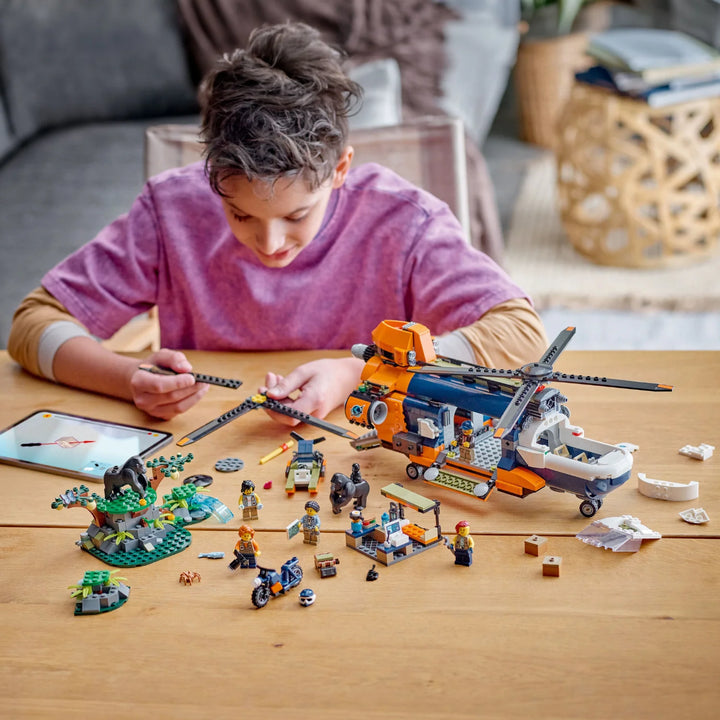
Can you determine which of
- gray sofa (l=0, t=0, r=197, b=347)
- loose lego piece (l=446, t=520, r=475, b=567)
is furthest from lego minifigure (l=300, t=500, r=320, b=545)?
gray sofa (l=0, t=0, r=197, b=347)

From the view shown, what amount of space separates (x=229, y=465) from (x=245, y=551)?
7.7 inches

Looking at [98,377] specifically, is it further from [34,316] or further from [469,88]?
[469,88]

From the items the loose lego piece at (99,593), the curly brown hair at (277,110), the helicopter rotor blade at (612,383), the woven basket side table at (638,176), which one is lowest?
the woven basket side table at (638,176)

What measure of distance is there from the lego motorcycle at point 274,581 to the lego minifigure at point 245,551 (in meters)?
0.02

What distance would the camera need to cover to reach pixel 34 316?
1294 millimetres

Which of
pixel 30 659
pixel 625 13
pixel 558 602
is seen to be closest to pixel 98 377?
pixel 30 659

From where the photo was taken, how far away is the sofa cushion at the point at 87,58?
2883 millimetres

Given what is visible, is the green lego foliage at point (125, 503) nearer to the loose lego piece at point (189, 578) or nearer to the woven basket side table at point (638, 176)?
the loose lego piece at point (189, 578)

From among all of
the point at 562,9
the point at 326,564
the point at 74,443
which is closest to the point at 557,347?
the point at 326,564

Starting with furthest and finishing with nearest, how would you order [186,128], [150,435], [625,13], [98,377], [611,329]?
1. [625,13]
2. [611,329]
3. [186,128]
4. [98,377]
5. [150,435]

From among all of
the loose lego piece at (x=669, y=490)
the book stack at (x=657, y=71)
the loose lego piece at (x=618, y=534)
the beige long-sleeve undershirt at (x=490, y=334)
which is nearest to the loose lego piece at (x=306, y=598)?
→ the loose lego piece at (x=618, y=534)

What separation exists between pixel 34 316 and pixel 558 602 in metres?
0.83

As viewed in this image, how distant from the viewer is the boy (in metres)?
1.12

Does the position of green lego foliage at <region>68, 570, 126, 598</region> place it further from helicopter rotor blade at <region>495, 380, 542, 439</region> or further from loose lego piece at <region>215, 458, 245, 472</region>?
helicopter rotor blade at <region>495, 380, 542, 439</region>
